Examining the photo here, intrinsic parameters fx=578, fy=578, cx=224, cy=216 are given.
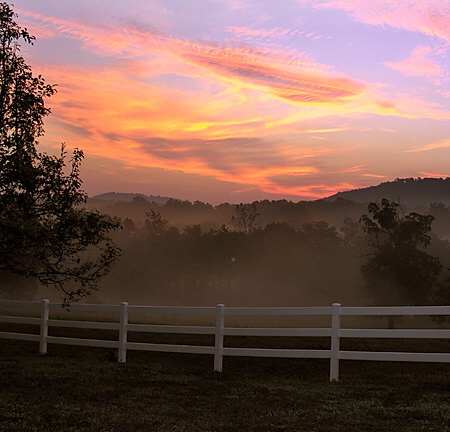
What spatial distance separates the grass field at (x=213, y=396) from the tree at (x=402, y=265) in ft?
105

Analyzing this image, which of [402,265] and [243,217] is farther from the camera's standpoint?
[243,217]

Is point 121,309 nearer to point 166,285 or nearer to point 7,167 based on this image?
point 7,167

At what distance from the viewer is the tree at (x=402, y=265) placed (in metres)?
47.1

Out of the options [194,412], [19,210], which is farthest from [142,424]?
[19,210]

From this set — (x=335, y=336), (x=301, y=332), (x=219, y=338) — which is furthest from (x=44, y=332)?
(x=335, y=336)

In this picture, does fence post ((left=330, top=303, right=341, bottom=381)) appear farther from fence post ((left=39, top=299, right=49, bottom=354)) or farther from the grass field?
fence post ((left=39, top=299, right=49, bottom=354))

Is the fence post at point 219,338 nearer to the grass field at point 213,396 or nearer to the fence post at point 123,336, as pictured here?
the grass field at point 213,396

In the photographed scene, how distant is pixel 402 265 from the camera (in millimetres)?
47281

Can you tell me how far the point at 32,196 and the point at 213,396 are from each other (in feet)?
27.4

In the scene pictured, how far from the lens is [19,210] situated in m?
15.6

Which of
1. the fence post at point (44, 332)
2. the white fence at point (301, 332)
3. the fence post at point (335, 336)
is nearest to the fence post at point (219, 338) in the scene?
the white fence at point (301, 332)

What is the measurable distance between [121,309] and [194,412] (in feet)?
19.7

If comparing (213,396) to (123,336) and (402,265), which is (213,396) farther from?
(402,265)

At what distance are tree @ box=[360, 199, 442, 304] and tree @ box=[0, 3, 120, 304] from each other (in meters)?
34.7
